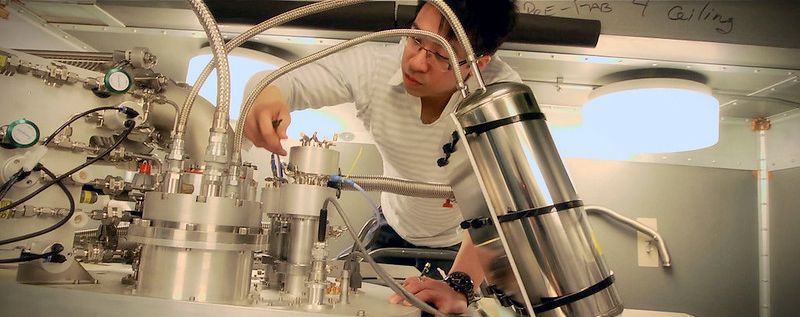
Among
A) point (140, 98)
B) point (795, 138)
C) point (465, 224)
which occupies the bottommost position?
point (465, 224)

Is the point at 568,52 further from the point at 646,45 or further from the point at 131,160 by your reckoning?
the point at 131,160

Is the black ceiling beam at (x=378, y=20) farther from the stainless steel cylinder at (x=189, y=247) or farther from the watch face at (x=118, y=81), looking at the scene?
the stainless steel cylinder at (x=189, y=247)

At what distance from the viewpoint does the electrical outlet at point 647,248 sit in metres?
1.53

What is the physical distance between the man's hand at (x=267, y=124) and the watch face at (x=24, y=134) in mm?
260

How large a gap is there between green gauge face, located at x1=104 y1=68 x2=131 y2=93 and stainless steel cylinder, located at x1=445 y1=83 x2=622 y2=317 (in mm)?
487

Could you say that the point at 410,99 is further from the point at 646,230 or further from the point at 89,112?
the point at 646,230

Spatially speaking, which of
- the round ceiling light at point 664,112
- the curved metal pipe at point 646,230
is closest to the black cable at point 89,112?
the round ceiling light at point 664,112

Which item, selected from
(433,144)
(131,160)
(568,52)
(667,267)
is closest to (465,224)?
(131,160)

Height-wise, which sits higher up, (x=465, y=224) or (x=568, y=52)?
(x=568, y=52)

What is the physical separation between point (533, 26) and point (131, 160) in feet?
2.84

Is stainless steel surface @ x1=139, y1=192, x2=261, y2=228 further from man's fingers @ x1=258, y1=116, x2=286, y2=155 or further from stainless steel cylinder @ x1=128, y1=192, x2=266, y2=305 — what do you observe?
man's fingers @ x1=258, y1=116, x2=286, y2=155

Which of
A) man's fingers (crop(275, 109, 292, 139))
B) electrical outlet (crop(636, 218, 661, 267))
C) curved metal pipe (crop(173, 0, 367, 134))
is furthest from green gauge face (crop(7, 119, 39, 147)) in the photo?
electrical outlet (crop(636, 218, 661, 267))

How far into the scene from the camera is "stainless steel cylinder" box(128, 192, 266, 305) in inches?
18.2

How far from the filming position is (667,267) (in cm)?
152
